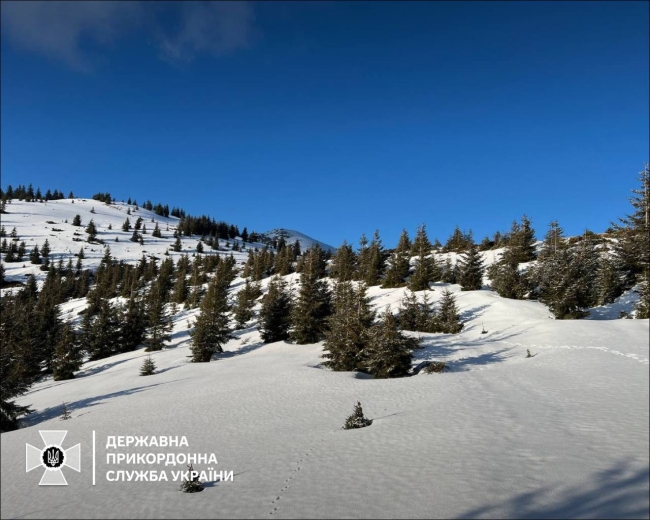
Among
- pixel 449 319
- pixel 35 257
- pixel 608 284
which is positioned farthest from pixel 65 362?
pixel 35 257

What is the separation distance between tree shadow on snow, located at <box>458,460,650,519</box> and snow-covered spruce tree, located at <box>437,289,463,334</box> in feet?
86.8

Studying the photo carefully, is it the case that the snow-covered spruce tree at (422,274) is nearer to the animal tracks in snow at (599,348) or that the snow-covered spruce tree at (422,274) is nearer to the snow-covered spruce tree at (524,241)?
the snow-covered spruce tree at (524,241)

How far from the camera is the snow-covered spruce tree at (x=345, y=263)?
57.6 m

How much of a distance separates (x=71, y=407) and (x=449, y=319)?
2848cm

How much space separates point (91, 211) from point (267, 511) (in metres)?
214

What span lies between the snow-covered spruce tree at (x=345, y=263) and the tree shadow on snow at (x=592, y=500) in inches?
1917

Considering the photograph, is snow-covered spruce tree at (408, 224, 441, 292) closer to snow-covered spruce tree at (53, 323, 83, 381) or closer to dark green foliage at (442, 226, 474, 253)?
dark green foliage at (442, 226, 474, 253)

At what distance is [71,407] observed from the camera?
2083cm

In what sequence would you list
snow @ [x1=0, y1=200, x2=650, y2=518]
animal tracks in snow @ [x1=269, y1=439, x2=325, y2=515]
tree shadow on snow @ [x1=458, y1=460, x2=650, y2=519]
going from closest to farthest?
1. tree shadow on snow @ [x1=458, y1=460, x2=650, y2=519]
2. snow @ [x1=0, y1=200, x2=650, y2=518]
3. animal tracks in snow @ [x1=269, y1=439, x2=325, y2=515]

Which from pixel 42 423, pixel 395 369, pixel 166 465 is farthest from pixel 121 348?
pixel 166 465

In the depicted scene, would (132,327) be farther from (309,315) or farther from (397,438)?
(397,438)

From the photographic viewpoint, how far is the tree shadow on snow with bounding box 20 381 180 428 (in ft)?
64.0

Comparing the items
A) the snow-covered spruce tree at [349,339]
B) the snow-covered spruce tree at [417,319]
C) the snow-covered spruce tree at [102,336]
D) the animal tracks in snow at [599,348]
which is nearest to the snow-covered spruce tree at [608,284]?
the animal tracks in snow at [599,348]

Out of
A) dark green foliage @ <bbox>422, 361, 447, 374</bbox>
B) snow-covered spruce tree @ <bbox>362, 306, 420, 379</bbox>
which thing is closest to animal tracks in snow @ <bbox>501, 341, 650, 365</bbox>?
dark green foliage @ <bbox>422, 361, 447, 374</bbox>
